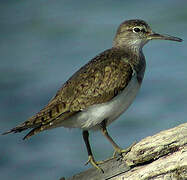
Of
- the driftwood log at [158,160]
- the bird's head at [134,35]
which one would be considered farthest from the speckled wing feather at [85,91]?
the driftwood log at [158,160]

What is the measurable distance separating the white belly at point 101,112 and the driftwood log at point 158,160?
102 cm

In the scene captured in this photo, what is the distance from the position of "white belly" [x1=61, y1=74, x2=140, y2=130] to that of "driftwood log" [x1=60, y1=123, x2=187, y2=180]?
102cm

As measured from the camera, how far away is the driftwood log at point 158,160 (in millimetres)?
8008

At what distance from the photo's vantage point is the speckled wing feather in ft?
32.5

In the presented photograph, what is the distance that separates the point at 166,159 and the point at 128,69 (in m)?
2.52

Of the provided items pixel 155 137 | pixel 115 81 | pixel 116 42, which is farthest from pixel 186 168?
pixel 116 42

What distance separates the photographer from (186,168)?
7926 millimetres

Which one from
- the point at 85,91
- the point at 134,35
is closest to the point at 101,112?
the point at 85,91

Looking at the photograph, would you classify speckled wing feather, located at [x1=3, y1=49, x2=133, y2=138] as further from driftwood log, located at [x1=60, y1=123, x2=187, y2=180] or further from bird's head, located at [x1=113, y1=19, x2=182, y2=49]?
driftwood log, located at [x1=60, y1=123, x2=187, y2=180]

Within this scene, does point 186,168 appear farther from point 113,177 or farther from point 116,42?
point 116,42

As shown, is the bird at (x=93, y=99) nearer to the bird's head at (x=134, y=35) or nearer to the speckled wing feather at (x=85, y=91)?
the speckled wing feather at (x=85, y=91)

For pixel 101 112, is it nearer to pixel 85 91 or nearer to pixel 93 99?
pixel 93 99

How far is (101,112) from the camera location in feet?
32.7

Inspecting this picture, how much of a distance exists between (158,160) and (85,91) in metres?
2.20
